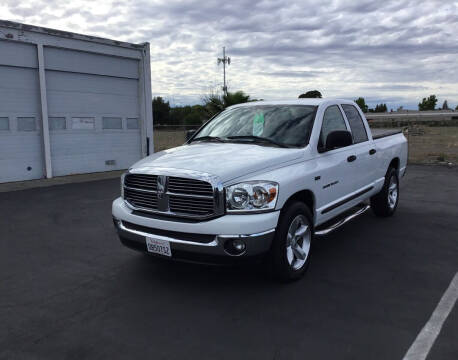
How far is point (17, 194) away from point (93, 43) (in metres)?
6.01

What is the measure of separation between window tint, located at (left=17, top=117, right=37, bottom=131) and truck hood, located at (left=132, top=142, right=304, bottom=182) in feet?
30.2

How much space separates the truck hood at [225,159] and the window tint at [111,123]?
33.8 feet

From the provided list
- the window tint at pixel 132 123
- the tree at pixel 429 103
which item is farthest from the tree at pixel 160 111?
the tree at pixel 429 103

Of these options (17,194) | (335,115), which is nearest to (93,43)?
(17,194)

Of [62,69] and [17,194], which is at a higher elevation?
[62,69]

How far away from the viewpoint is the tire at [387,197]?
Answer: 700 cm

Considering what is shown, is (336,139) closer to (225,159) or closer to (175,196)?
(225,159)

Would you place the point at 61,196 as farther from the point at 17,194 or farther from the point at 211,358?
the point at 211,358

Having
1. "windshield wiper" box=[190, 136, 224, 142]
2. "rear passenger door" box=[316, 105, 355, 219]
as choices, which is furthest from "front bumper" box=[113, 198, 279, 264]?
"windshield wiper" box=[190, 136, 224, 142]

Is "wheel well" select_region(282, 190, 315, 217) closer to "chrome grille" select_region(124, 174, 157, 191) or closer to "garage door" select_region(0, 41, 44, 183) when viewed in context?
"chrome grille" select_region(124, 174, 157, 191)

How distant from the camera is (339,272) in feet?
15.3

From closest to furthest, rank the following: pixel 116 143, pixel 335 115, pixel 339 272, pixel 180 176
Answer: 1. pixel 180 176
2. pixel 339 272
3. pixel 335 115
4. pixel 116 143

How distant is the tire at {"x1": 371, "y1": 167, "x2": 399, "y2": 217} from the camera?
23.0 feet

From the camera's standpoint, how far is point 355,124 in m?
6.12
